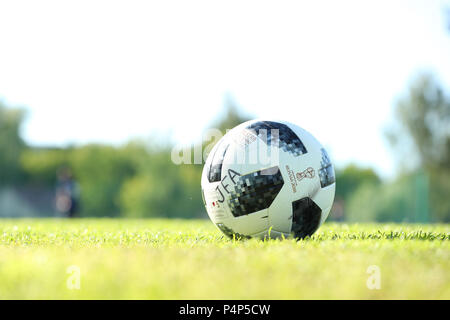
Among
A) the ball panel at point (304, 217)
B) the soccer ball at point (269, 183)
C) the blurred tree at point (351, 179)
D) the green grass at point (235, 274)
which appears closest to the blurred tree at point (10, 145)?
the blurred tree at point (351, 179)

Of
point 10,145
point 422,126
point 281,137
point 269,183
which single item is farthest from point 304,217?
point 422,126

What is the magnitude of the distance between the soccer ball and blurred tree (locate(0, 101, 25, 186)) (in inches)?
1364

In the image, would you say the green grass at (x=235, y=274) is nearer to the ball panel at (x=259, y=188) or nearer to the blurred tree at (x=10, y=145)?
the ball panel at (x=259, y=188)

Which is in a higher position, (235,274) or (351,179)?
(235,274)

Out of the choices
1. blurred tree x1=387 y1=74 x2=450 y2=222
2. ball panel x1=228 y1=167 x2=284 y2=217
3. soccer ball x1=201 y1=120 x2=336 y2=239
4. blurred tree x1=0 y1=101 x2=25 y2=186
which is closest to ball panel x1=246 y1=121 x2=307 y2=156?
soccer ball x1=201 y1=120 x2=336 y2=239

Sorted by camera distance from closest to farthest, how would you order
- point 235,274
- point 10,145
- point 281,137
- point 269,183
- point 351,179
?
point 235,274 < point 269,183 < point 281,137 < point 351,179 < point 10,145

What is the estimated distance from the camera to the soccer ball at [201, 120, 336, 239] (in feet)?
17.6

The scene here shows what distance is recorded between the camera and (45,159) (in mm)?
37312

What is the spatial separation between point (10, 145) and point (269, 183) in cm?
3790

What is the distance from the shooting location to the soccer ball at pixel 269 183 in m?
5.36

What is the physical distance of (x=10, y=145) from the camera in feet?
127

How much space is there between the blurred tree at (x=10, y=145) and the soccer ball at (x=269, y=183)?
34649 millimetres

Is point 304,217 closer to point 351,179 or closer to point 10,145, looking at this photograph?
point 351,179
